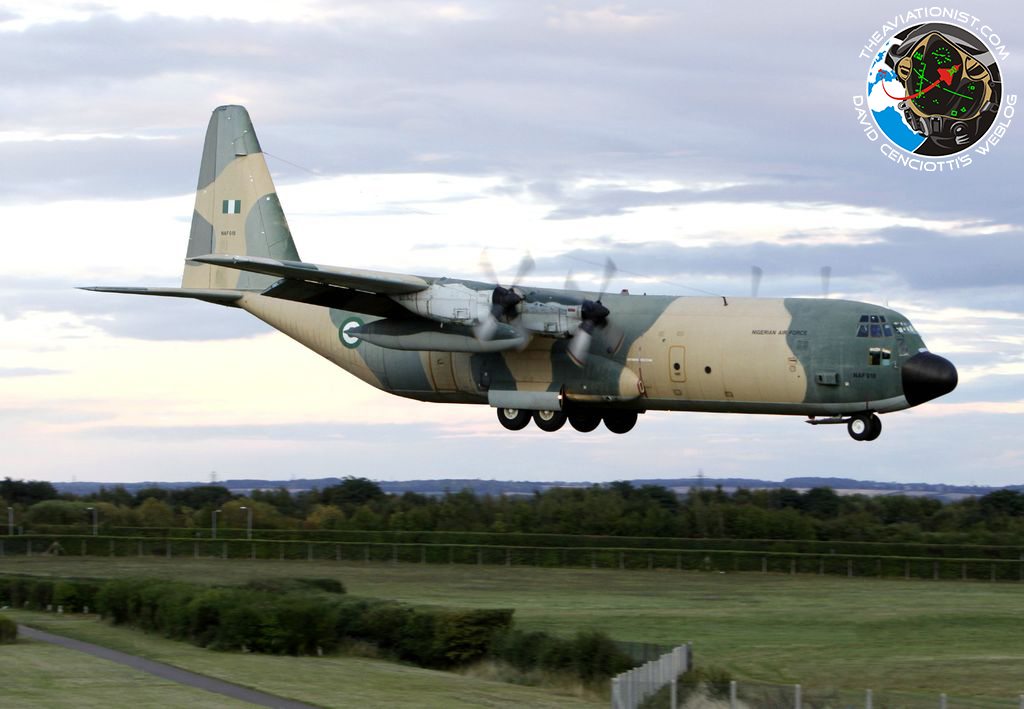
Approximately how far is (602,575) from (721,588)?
6233mm

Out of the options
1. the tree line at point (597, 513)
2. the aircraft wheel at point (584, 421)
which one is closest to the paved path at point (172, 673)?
the aircraft wheel at point (584, 421)

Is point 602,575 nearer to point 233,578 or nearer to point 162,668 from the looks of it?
point 233,578

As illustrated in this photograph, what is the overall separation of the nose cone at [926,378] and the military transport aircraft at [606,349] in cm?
4

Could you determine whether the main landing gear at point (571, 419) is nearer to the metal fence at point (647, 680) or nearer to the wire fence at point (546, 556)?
the metal fence at point (647, 680)

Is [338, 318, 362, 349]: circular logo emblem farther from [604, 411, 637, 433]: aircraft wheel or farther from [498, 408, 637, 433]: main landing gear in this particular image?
[604, 411, 637, 433]: aircraft wheel

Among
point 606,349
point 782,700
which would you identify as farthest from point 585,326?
point 782,700

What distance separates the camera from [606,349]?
141 ft

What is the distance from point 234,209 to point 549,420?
15969 mm

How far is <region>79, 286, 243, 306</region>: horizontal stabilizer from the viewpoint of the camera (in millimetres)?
46562

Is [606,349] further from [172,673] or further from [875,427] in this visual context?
[172,673]

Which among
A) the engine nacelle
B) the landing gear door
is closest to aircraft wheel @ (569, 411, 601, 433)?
the landing gear door

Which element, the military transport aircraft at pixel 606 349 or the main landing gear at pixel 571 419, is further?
the main landing gear at pixel 571 419

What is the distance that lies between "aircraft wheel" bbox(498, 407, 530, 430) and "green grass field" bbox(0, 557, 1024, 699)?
21.0 feet

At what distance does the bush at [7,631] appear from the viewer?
3891 cm
